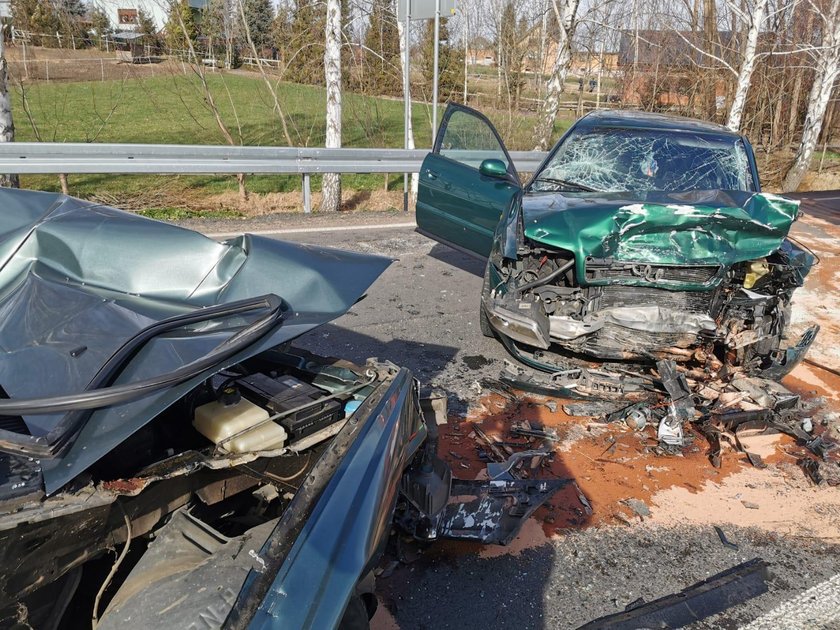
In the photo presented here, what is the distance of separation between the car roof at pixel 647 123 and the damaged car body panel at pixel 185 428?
160 inches

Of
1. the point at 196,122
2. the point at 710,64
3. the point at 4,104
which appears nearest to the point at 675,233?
the point at 4,104

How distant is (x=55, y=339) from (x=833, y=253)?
383 inches

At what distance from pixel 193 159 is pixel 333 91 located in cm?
341

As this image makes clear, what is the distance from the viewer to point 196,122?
1516 cm

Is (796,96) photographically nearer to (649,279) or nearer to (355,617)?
(649,279)

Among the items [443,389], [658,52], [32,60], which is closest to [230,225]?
[443,389]

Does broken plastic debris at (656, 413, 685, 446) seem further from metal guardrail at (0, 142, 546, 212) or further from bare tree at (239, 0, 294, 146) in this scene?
bare tree at (239, 0, 294, 146)

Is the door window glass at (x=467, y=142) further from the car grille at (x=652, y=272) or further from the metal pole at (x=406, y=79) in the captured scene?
the metal pole at (x=406, y=79)

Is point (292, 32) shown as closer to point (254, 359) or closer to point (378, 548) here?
point (254, 359)

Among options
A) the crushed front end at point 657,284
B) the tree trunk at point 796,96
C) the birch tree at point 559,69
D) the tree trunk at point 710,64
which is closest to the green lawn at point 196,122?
the birch tree at point 559,69

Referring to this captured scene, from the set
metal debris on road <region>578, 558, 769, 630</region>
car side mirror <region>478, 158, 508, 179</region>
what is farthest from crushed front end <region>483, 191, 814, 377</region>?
metal debris on road <region>578, 558, 769, 630</region>

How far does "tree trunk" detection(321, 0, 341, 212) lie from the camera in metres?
10.8

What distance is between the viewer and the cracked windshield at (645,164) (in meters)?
5.17

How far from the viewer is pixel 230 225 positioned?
8711 millimetres
